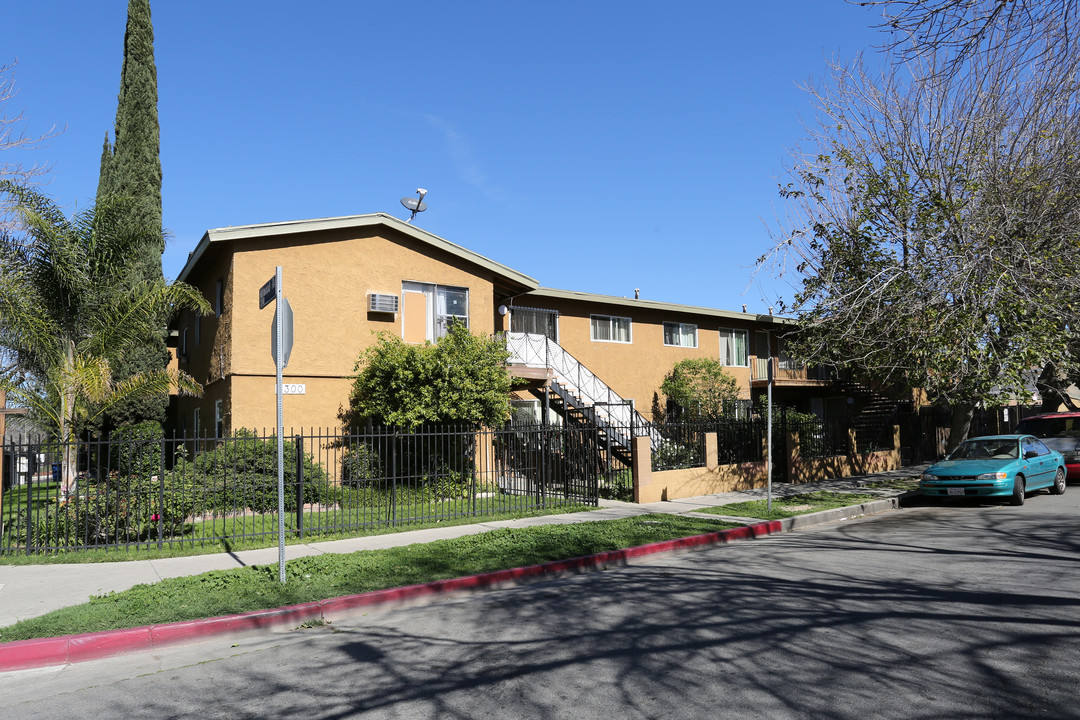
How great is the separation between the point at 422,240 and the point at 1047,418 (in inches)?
739

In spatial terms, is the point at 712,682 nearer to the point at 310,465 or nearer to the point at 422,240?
the point at 310,465

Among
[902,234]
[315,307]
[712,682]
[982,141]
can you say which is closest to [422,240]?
[315,307]

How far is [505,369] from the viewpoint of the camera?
1688 cm

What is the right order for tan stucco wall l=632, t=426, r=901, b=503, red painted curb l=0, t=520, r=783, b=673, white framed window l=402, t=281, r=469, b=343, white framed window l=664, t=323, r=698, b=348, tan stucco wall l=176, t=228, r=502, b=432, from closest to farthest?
red painted curb l=0, t=520, r=783, b=673
tan stucco wall l=632, t=426, r=901, b=503
tan stucco wall l=176, t=228, r=502, b=432
white framed window l=402, t=281, r=469, b=343
white framed window l=664, t=323, r=698, b=348

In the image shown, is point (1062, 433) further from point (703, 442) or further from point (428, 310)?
point (428, 310)

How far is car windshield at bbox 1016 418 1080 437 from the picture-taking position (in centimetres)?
2094

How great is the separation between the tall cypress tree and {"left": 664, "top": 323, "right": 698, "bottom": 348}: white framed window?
16488 millimetres

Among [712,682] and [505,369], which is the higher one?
[505,369]

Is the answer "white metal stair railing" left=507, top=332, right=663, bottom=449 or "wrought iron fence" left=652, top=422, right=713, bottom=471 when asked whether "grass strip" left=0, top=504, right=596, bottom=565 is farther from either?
"white metal stair railing" left=507, top=332, right=663, bottom=449

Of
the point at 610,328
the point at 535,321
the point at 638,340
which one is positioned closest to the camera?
the point at 535,321

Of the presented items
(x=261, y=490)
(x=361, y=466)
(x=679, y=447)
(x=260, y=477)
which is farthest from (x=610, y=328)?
(x=261, y=490)

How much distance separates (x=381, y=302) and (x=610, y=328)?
31.8 ft

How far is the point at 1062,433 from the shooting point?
2091 centimetres

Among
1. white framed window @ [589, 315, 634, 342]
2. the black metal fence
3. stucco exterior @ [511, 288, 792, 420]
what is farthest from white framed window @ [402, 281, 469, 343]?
white framed window @ [589, 315, 634, 342]
